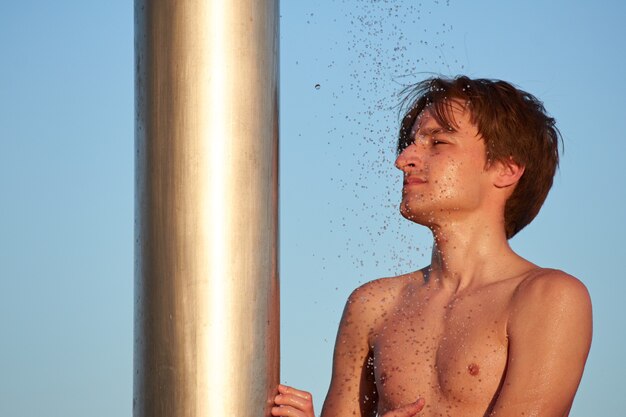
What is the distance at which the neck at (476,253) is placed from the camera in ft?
16.9

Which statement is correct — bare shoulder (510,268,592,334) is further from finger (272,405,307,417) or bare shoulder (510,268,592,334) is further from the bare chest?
finger (272,405,307,417)

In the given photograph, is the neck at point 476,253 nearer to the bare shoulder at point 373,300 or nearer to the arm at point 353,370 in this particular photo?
the bare shoulder at point 373,300

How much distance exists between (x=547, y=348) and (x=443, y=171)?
1.03m

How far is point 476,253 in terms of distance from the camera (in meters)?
5.20

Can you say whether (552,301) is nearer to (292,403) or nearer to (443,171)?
(443,171)

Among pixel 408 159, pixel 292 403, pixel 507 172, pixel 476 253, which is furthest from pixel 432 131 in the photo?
pixel 292 403

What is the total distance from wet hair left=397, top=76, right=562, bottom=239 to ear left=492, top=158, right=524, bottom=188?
0.07ft

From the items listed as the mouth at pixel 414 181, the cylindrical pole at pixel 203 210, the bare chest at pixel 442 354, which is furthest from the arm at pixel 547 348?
the cylindrical pole at pixel 203 210

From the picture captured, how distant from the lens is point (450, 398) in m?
4.87

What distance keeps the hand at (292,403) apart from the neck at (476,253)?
1.80 metres

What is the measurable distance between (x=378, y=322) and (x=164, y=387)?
3.17 metres

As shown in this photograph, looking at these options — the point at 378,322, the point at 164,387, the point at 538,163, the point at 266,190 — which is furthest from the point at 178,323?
the point at 538,163

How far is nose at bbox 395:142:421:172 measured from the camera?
5.12 m

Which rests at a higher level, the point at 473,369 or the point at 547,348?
the point at 547,348
